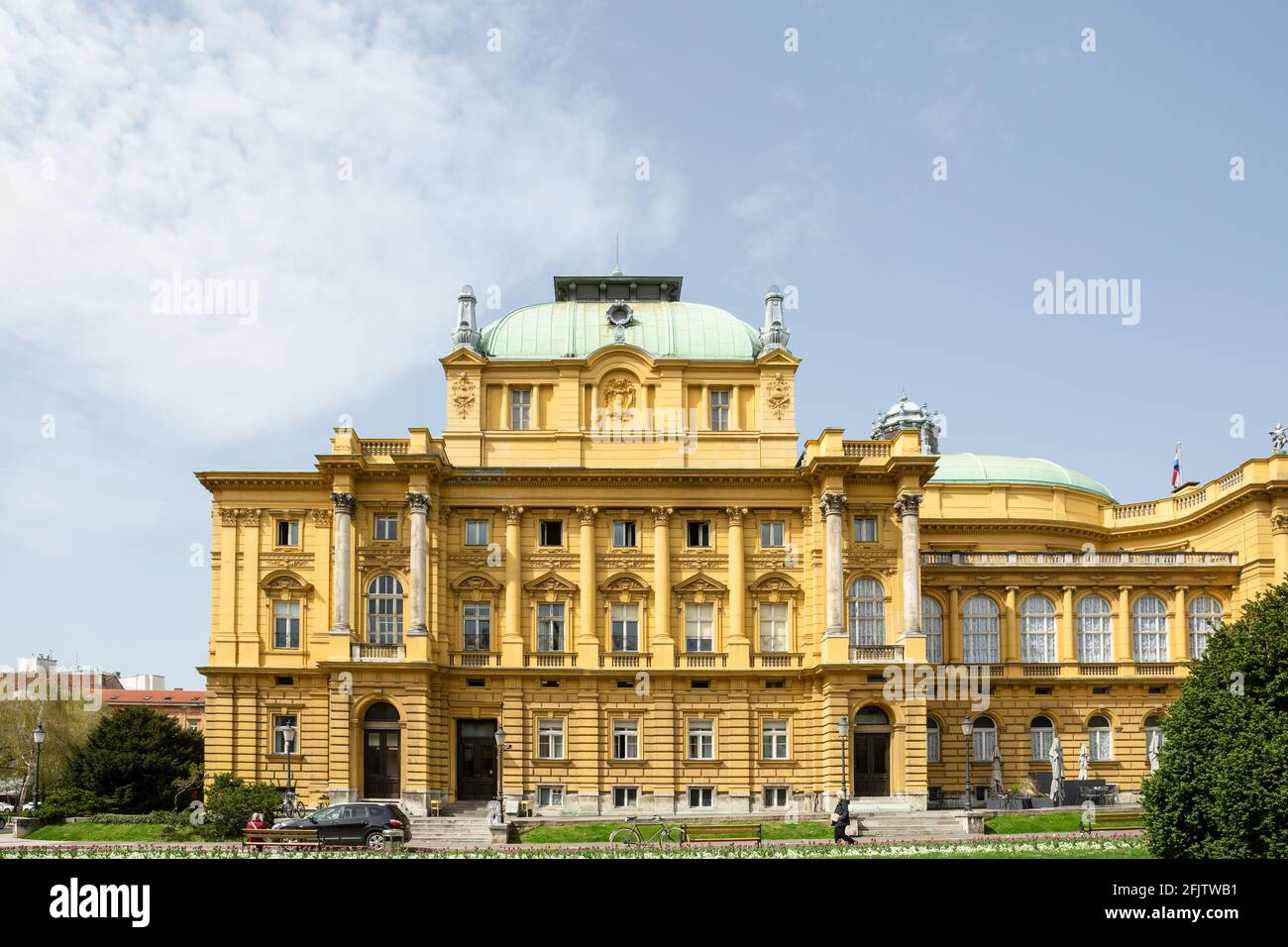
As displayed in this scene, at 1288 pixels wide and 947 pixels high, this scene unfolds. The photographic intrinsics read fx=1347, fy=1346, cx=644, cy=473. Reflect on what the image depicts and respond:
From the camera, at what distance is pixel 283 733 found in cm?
6116

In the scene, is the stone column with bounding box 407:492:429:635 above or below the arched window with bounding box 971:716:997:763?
above

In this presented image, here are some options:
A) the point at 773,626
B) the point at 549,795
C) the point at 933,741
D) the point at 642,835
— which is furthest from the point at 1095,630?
the point at 642,835

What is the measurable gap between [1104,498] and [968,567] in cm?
1962

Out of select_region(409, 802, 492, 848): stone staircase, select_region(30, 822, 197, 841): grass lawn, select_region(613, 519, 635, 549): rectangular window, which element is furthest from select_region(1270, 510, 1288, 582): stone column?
select_region(30, 822, 197, 841): grass lawn

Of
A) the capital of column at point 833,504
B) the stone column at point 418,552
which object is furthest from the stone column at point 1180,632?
the stone column at point 418,552

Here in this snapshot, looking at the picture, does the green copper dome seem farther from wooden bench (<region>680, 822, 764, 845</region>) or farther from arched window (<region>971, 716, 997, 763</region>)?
wooden bench (<region>680, 822, 764, 845</region>)

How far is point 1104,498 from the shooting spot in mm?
82688

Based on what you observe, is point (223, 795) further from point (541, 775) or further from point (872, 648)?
point (872, 648)

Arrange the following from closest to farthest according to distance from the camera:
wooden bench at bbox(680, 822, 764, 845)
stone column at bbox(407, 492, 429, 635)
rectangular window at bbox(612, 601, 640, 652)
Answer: wooden bench at bbox(680, 822, 764, 845) → stone column at bbox(407, 492, 429, 635) → rectangular window at bbox(612, 601, 640, 652)

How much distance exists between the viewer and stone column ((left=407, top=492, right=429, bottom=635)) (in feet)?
200

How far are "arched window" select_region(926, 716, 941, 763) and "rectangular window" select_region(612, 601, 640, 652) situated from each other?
48.5ft

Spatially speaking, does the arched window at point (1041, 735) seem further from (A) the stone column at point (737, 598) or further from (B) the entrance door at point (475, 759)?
(B) the entrance door at point (475, 759)
